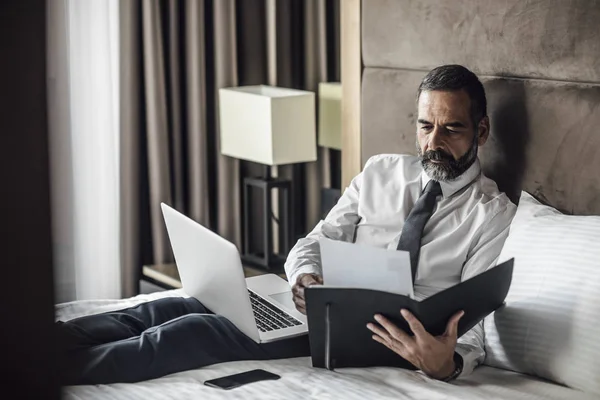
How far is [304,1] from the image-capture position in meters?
3.90

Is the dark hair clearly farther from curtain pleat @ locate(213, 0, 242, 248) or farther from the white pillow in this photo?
curtain pleat @ locate(213, 0, 242, 248)

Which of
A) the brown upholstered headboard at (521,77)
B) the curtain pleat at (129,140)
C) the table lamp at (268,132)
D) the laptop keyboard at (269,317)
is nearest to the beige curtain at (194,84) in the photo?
the curtain pleat at (129,140)

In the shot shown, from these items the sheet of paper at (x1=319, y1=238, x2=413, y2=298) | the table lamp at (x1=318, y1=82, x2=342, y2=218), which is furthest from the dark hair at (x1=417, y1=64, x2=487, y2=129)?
the table lamp at (x1=318, y1=82, x2=342, y2=218)

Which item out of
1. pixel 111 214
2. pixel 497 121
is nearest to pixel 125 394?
pixel 497 121

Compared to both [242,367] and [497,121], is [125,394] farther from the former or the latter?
[497,121]

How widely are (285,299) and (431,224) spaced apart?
0.45 m

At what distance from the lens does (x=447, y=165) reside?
2252mm

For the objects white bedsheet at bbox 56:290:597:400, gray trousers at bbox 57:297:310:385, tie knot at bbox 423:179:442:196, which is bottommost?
white bedsheet at bbox 56:290:597:400

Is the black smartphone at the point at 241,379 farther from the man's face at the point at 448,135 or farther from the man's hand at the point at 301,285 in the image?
the man's face at the point at 448,135

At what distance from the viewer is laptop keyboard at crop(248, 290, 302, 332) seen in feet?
6.76

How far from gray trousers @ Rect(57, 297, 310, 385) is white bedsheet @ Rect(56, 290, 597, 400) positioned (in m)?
0.03

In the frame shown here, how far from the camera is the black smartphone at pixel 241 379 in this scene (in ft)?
5.89

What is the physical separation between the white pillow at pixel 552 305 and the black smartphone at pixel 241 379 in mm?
564

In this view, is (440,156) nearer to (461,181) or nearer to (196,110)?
(461,181)
